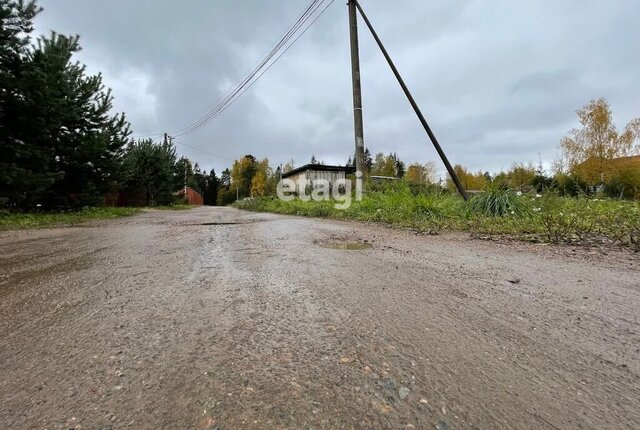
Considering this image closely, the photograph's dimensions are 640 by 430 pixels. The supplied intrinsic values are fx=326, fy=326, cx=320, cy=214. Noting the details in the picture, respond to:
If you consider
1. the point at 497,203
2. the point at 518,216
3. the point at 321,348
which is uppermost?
the point at 497,203

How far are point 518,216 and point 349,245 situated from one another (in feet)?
12.4

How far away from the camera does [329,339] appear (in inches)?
58.0

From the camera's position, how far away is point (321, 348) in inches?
54.7

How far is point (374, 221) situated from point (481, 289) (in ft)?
18.3

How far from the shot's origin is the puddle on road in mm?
4039

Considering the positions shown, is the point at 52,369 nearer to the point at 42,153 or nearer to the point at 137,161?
the point at 42,153

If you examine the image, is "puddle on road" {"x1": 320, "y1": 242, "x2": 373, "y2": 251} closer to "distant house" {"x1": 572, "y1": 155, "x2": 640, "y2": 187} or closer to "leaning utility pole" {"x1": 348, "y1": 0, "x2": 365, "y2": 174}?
"leaning utility pole" {"x1": 348, "y1": 0, "x2": 365, "y2": 174}

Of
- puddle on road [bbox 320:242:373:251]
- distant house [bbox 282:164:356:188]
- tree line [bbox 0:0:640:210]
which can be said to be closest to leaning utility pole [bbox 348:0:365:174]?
tree line [bbox 0:0:640:210]

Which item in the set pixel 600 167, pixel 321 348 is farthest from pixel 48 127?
pixel 600 167

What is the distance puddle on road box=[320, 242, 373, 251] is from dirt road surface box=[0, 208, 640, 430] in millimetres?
1140

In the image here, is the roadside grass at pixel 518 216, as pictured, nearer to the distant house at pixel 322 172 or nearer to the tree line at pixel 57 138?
the tree line at pixel 57 138

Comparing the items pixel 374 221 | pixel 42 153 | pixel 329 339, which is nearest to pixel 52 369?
pixel 329 339

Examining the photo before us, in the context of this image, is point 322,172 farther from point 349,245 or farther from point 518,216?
point 349,245

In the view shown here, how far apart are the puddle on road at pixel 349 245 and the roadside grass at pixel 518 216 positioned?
1736mm
